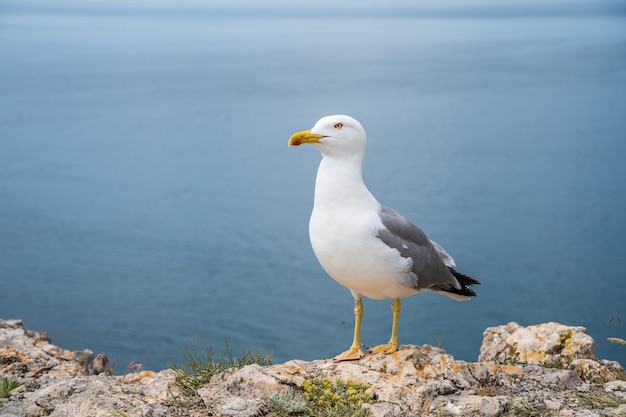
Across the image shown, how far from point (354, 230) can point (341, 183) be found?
311 mm

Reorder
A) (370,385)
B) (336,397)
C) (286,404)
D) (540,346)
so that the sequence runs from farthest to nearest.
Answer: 1. (540,346)
2. (370,385)
3. (336,397)
4. (286,404)

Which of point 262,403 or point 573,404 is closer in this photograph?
point 262,403

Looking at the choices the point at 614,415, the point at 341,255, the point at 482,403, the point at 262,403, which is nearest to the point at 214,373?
the point at 262,403

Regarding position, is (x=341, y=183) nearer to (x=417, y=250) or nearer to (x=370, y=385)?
(x=417, y=250)

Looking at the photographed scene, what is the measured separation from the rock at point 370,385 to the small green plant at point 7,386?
0.12 feet

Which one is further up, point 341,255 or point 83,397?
point 341,255

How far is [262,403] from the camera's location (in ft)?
15.1

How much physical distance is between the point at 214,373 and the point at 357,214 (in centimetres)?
131

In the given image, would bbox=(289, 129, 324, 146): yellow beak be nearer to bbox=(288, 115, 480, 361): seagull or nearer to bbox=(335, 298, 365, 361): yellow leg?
bbox=(288, 115, 480, 361): seagull

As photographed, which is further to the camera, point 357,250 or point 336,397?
point 357,250

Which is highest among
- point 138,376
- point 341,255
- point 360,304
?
point 341,255

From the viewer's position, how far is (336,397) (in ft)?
15.6

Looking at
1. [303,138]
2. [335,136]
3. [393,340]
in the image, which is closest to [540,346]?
[393,340]

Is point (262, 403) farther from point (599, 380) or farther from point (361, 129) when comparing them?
point (599, 380)
